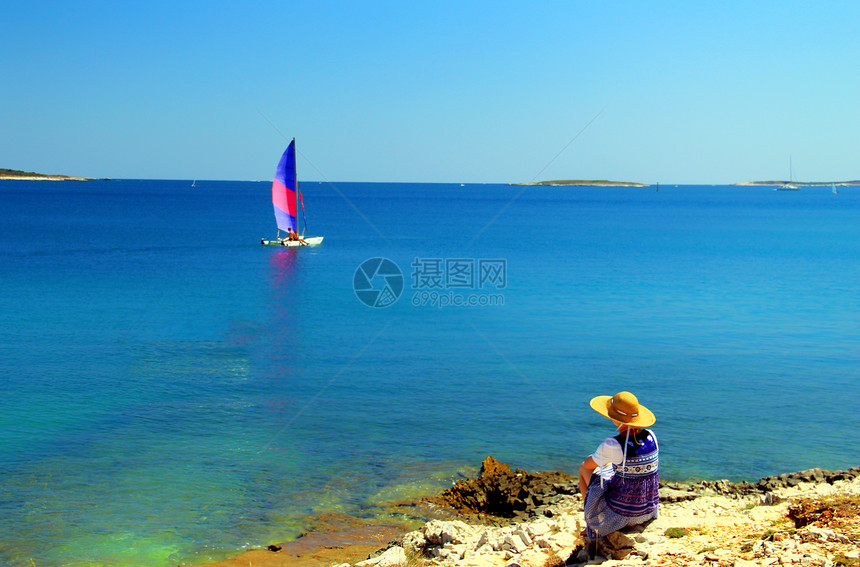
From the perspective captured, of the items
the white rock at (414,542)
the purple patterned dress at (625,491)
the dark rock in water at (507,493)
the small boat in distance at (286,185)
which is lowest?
the dark rock in water at (507,493)

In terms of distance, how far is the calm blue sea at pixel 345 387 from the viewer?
33.7 ft

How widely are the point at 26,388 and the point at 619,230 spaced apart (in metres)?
64.1

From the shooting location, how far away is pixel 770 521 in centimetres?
707

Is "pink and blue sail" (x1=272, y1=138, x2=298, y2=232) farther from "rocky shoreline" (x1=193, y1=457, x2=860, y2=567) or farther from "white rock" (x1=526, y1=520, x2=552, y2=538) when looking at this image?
"white rock" (x1=526, y1=520, x2=552, y2=538)

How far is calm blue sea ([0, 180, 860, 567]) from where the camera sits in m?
10.3

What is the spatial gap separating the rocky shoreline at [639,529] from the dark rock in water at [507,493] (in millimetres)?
14

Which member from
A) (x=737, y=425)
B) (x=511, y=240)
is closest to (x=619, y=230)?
(x=511, y=240)

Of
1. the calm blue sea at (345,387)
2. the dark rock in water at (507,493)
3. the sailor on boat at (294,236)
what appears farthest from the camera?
the sailor on boat at (294,236)

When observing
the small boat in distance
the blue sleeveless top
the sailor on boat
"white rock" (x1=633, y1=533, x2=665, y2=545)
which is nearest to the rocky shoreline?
"white rock" (x1=633, y1=533, x2=665, y2=545)

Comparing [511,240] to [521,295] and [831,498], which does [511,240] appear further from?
[831,498]

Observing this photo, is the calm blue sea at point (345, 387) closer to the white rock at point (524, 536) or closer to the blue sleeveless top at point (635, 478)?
the white rock at point (524, 536)

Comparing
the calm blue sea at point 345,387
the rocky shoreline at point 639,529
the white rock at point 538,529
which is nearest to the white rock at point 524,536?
the rocky shoreline at point 639,529

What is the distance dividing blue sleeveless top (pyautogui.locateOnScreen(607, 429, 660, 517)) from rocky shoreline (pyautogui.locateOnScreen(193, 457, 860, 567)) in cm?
30

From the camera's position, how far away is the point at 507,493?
32.3 feet
